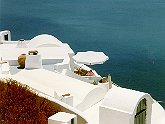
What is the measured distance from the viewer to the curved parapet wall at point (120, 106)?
1467 cm

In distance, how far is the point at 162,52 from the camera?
6894 centimetres

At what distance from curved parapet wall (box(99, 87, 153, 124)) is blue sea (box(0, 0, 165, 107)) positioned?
3137cm

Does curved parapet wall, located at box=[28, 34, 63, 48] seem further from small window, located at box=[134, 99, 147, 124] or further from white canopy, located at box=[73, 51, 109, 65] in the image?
small window, located at box=[134, 99, 147, 124]

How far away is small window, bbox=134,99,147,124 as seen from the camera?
606 inches

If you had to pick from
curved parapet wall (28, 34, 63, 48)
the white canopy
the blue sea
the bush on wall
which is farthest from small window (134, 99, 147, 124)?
the blue sea

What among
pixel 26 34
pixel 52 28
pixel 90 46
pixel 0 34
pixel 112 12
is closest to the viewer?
pixel 0 34

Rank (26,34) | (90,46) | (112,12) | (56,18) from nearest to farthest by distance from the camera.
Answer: (90,46) → (26,34) → (56,18) → (112,12)

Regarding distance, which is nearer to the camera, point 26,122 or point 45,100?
point 26,122

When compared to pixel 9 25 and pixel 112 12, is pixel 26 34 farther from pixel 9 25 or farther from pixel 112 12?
pixel 112 12

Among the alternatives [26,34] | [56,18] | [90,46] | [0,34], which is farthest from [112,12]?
[0,34]

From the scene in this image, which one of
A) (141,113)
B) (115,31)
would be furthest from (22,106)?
(115,31)

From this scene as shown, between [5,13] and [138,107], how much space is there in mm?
119165

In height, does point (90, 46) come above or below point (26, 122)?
below

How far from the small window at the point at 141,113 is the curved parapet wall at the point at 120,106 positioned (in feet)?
1.05
